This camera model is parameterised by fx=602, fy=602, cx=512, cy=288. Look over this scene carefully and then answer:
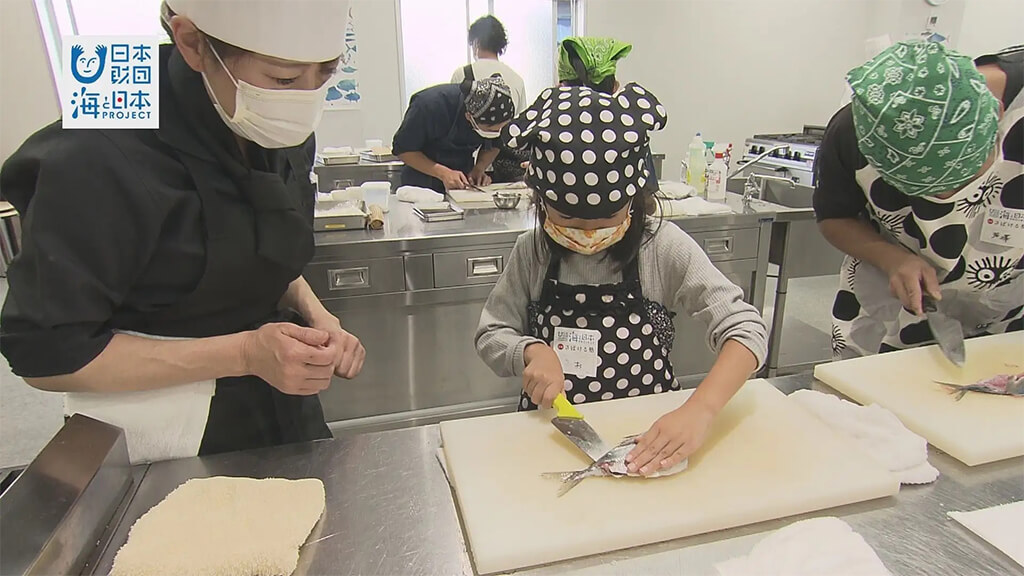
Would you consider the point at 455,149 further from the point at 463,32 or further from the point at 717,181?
the point at 463,32

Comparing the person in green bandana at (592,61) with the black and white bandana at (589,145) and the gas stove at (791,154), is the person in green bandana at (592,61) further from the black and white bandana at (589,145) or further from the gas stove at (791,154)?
the gas stove at (791,154)

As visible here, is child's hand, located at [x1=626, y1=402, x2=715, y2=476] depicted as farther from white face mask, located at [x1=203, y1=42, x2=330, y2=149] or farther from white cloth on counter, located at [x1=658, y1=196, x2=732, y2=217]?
white cloth on counter, located at [x1=658, y1=196, x2=732, y2=217]

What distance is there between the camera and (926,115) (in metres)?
0.84

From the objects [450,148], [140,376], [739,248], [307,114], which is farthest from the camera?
[450,148]

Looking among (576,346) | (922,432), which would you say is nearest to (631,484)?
(576,346)

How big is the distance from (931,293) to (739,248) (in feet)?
3.37

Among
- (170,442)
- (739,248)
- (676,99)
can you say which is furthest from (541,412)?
(676,99)

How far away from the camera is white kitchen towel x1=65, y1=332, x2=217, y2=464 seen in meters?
0.74

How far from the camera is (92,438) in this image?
68 cm

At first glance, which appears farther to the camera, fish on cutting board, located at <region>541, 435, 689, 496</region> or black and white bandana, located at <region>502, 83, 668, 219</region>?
black and white bandana, located at <region>502, 83, 668, 219</region>

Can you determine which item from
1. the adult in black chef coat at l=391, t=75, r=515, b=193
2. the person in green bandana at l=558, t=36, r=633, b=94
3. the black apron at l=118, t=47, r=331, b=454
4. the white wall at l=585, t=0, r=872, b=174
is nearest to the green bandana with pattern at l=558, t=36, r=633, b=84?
the person in green bandana at l=558, t=36, r=633, b=94

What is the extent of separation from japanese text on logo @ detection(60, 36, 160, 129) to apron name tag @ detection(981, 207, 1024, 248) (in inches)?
50.8

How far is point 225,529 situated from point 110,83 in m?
0.63

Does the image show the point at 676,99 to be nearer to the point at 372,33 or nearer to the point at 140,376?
the point at 372,33
